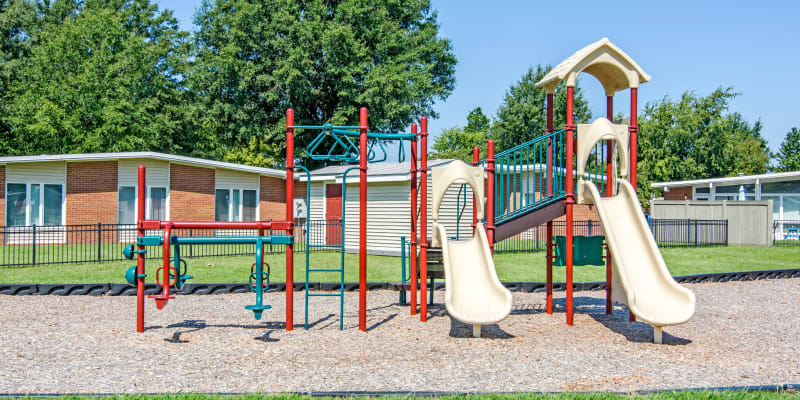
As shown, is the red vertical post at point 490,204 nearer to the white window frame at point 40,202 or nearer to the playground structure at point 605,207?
the playground structure at point 605,207

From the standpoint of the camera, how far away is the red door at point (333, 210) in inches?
859

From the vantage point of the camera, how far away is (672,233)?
88.0 ft

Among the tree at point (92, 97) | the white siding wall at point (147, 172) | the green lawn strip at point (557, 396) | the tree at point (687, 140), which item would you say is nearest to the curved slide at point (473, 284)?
the green lawn strip at point (557, 396)

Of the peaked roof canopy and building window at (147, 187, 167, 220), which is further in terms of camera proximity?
building window at (147, 187, 167, 220)

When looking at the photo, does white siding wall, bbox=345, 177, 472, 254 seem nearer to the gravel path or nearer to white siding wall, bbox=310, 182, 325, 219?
white siding wall, bbox=310, 182, 325, 219

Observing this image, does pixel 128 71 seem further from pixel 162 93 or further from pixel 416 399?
pixel 416 399

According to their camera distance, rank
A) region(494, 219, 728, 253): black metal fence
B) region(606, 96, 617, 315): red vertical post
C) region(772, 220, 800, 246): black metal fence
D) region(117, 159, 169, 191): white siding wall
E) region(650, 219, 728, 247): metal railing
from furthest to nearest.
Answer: region(772, 220, 800, 246): black metal fence → region(650, 219, 728, 247): metal railing → region(494, 219, 728, 253): black metal fence → region(117, 159, 169, 191): white siding wall → region(606, 96, 617, 315): red vertical post

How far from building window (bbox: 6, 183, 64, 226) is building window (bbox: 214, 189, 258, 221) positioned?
568 cm

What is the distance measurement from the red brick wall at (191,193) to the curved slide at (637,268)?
18.6 meters

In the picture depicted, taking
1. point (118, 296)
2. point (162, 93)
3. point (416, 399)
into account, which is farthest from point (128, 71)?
point (416, 399)

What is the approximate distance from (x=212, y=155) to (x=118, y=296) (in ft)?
89.1

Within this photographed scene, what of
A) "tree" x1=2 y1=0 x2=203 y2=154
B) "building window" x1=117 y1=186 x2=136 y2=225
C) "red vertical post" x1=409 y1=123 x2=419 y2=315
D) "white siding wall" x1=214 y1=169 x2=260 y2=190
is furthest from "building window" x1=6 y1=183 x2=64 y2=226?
"red vertical post" x1=409 y1=123 x2=419 y2=315

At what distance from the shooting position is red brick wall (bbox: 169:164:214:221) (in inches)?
939

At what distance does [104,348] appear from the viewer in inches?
277
